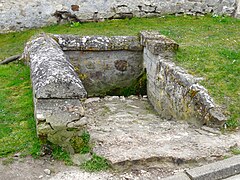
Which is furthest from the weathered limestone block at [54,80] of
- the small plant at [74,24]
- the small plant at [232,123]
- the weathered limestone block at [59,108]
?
the small plant at [74,24]

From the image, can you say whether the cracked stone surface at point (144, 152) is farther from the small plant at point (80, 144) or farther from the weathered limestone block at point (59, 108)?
the weathered limestone block at point (59, 108)

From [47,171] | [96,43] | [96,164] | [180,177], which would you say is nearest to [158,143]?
[180,177]

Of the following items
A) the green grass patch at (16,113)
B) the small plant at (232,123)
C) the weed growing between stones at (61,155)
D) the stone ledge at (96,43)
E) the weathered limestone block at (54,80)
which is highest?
the weathered limestone block at (54,80)

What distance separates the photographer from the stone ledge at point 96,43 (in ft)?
22.5

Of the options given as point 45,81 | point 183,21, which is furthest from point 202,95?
point 183,21

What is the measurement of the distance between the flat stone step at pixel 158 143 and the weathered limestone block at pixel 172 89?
0.74 feet

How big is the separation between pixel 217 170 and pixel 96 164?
3.60ft

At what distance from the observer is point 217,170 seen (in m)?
3.41

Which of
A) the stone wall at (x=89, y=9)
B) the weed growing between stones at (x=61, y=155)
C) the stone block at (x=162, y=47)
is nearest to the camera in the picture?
the weed growing between stones at (x=61, y=155)

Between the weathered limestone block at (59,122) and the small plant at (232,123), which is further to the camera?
the small plant at (232,123)

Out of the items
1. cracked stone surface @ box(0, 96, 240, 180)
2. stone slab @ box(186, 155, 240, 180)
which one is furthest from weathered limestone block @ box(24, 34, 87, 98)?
stone slab @ box(186, 155, 240, 180)

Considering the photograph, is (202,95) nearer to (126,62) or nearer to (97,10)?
(126,62)

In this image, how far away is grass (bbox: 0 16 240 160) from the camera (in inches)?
162

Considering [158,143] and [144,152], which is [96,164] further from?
[158,143]
